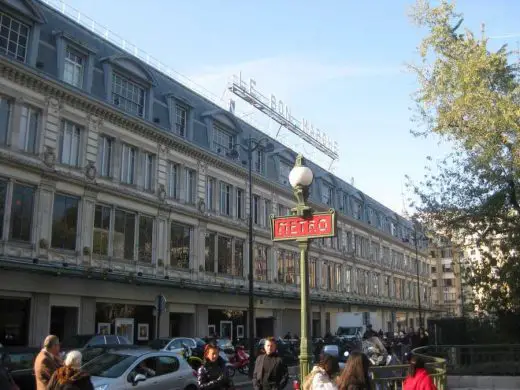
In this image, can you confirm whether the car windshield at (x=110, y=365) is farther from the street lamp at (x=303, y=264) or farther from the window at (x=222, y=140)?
the window at (x=222, y=140)

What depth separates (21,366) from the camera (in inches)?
566

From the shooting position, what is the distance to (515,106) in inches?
728

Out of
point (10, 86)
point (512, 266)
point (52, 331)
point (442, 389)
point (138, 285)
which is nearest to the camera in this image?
point (442, 389)

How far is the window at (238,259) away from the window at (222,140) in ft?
21.0

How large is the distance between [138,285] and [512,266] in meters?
18.4

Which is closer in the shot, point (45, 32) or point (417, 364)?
point (417, 364)

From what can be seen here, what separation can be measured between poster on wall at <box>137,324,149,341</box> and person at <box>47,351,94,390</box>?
25.6 meters

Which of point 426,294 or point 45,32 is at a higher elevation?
point 45,32

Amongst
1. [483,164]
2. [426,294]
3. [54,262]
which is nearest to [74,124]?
[54,262]

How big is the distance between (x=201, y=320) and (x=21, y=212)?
48.0 ft

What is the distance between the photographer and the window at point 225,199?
3988 cm

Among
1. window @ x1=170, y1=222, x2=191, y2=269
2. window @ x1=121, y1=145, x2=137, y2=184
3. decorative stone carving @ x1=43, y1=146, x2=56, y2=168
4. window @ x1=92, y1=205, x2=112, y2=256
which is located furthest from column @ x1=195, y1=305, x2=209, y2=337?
decorative stone carving @ x1=43, y1=146, x2=56, y2=168

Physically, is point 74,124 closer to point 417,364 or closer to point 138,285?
point 138,285

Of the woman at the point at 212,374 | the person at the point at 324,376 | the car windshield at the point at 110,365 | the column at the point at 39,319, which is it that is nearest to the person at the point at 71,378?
the person at the point at 324,376
